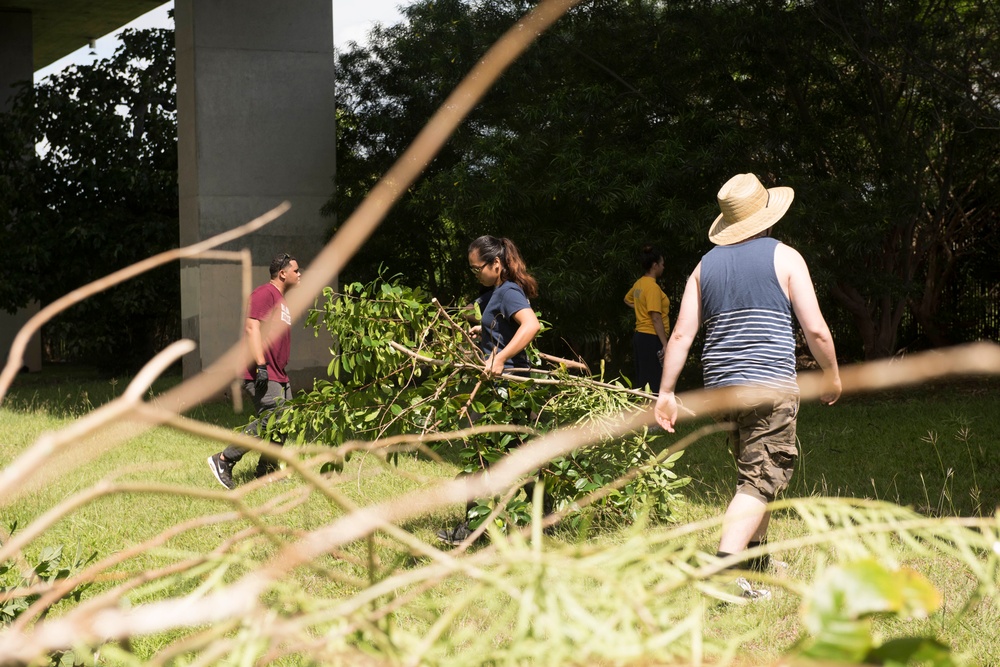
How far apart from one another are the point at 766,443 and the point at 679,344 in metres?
0.57

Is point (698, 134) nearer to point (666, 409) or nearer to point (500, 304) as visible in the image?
point (500, 304)

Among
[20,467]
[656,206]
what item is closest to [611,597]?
[20,467]

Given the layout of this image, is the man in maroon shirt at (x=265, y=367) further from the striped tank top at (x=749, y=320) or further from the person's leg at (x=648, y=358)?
the striped tank top at (x=749, y=320)

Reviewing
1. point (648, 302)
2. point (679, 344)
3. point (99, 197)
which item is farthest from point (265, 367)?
point (99, 197)

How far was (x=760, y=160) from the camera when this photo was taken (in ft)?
41.5

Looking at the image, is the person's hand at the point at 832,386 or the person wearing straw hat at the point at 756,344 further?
the person wearing straw hat at the point at 756,344

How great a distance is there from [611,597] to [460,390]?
4.93m

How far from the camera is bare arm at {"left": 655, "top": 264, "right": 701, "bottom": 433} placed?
169 inches

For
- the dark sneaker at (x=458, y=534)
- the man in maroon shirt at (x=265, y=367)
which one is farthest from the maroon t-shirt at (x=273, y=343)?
the dark sneaker at (x=458, y=534)

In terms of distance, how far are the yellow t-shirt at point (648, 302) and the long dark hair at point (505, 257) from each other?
4.16 m

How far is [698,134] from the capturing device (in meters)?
12.3

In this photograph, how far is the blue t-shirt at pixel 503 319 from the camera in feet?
18.1

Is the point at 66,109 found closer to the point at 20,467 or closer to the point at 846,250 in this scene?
the point at 846,250

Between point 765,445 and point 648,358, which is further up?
point 765,445
